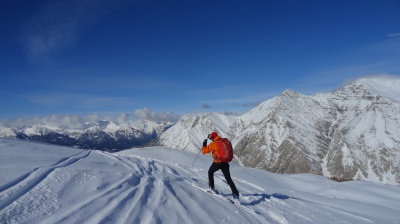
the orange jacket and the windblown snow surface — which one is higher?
the orange jacket

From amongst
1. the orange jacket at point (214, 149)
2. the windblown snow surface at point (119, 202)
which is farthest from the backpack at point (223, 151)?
the windblown snow surface at point (119, 202)

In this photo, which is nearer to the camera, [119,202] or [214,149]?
[119,202]

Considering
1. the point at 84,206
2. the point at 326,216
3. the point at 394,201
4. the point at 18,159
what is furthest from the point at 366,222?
the point at 18,159

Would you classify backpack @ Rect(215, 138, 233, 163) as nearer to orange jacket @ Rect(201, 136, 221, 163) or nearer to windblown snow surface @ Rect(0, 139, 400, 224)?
orange jacket @ Rect(201, 136, 221, 163)

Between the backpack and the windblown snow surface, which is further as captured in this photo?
the backpack

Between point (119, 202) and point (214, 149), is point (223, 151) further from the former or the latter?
point (119, 202)

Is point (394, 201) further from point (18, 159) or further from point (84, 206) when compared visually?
point (18, 159)

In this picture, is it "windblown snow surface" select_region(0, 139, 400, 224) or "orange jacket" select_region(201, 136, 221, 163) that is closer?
"windblown snow surface" select_region(0, 139, 400, 224)

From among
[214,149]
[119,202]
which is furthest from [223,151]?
[119,202]

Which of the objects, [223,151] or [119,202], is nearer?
[119,202]

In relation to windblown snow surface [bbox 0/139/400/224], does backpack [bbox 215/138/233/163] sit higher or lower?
higher

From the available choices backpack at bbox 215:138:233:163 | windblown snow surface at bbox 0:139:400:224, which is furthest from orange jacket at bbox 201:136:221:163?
windblown snow surface at bbox 0:139:400:224

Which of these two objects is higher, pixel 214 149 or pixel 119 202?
pixel 214 149

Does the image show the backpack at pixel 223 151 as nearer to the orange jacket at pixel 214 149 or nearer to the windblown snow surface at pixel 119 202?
the orange jacket at pixel 214 149
